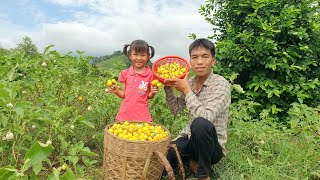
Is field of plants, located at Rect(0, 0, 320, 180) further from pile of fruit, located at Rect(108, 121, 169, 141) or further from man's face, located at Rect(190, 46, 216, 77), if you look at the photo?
man's face, located at Rect(190, 46, 216, 77)

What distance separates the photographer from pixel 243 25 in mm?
4906

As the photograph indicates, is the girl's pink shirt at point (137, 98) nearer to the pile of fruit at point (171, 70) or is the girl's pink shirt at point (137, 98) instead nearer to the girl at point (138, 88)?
the girl at point (138, 88)

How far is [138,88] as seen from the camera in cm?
321

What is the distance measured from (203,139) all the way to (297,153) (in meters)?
1.35

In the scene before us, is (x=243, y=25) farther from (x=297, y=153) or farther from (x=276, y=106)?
(x=297, y=153)

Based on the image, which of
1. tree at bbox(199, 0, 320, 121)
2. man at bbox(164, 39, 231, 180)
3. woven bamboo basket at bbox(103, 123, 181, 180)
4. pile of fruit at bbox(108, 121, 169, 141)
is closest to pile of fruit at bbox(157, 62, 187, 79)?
man at bbox(164, 39, 231, 180)

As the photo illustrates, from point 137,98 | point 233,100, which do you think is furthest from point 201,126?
point 233,100

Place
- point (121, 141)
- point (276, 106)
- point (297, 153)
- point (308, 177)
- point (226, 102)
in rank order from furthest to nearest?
point (276, 106) < point (297, 153) < point (308, 177) < point (226, 102) < point (121, 141)

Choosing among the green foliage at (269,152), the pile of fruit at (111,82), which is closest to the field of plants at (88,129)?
the green foliage at (269,152)

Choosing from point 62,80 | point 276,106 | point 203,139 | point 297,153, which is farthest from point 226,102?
point 276,106

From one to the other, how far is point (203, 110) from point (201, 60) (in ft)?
1.47

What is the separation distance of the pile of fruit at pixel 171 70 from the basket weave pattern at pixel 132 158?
1.91 feet

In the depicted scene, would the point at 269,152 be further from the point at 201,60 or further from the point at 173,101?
the point at 201,60

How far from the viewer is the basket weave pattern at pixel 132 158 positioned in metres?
2.40
